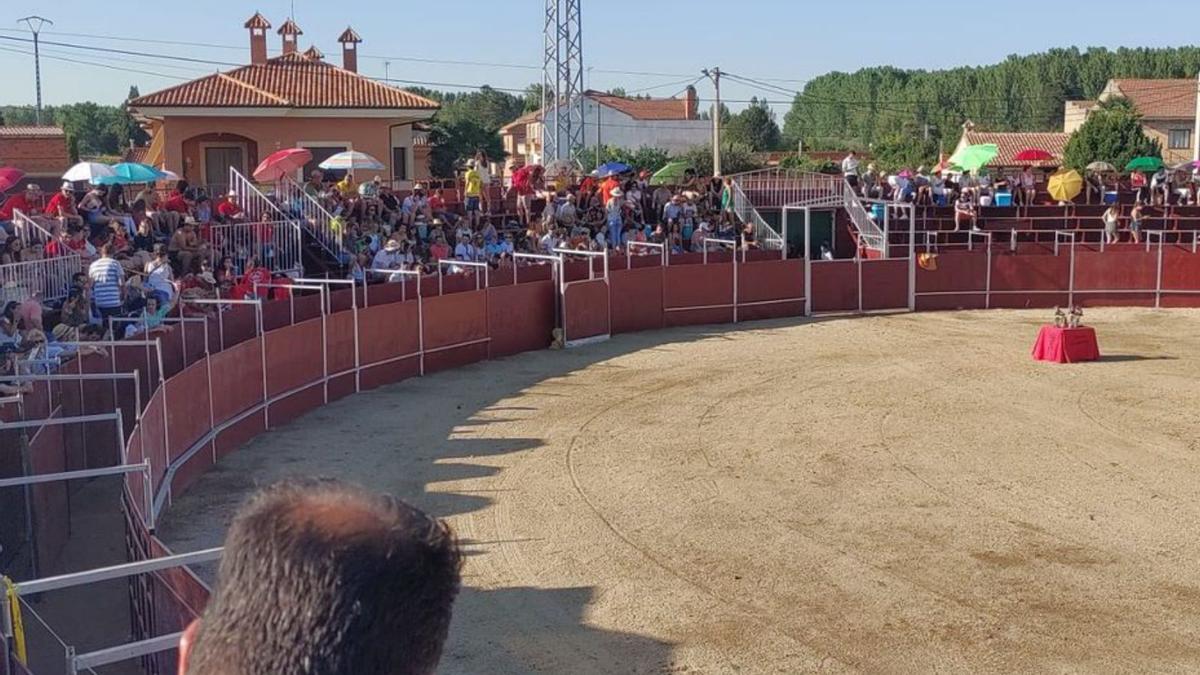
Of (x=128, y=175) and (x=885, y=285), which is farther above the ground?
(x=128, y=175)

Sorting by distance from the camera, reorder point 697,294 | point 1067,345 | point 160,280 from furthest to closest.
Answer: point 697,294 → point 1067,345 → point 160,280

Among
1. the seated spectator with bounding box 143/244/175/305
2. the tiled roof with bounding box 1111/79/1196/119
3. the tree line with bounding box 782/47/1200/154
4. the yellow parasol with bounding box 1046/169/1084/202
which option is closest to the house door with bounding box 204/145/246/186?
the seated spectator with bounding box 143/244/175/305

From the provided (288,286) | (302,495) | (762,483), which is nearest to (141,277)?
(288,286)

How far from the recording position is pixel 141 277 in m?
18.0

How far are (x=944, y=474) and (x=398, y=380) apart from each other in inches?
375

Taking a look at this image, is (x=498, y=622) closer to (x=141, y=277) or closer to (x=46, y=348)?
(x=46, y=348)

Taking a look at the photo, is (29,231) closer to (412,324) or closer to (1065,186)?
(412,324)

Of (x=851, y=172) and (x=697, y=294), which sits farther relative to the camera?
(x=851, y=172)

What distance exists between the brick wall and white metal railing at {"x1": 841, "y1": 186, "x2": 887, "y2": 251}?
1201 inches

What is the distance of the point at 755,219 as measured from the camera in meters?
34.8

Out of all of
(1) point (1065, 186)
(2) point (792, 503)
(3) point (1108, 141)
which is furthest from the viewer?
(3) point (1108, 141)

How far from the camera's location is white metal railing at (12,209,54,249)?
1830 centimetres

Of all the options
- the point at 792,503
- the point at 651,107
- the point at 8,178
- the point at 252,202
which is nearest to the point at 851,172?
the point at 252,202

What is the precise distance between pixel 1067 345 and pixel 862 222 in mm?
13528
